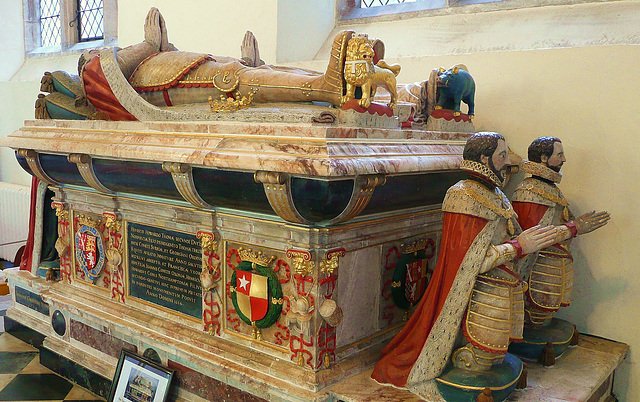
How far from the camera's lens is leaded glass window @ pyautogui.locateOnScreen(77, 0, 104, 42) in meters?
7.10

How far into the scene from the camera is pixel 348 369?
8.17 ft

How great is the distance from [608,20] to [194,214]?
270 centimetres

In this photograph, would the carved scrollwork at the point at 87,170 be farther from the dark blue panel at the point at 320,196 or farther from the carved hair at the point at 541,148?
the carved hair at the point at 541,148

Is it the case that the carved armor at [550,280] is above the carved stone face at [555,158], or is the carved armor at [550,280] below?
below

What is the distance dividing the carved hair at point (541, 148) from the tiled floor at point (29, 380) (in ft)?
9.56

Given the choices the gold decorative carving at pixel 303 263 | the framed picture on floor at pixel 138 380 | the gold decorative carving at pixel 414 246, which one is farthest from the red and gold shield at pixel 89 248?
the gold decorative carving at pixel 414 246

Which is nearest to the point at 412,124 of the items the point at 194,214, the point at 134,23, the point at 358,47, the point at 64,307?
the point at 358,47

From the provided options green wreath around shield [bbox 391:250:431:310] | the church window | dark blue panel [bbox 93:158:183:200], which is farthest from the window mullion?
green wreath around shield [bbox 391:250:431:310]

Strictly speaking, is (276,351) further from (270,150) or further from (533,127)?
(533,127)

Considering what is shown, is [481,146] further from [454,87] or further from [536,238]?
[454,87]

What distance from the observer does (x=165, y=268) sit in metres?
3.08

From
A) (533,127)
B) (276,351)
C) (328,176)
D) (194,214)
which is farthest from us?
(533,127)

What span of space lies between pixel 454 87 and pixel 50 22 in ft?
22.7

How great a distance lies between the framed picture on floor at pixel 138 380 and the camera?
9.61ft
